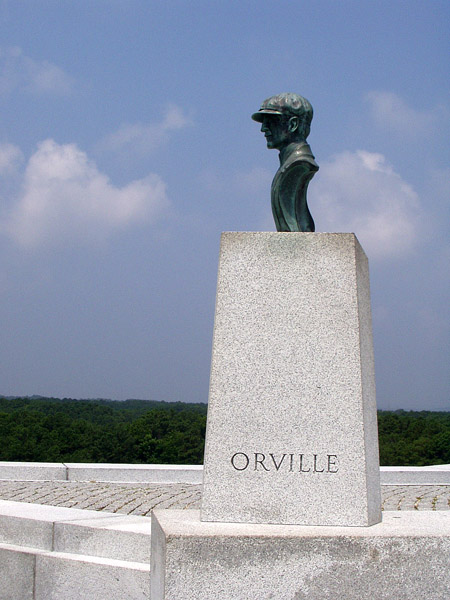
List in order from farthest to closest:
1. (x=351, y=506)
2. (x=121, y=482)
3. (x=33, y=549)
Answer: (x=121, y=482) → (x=33, y=549) → (x=351, y=506)

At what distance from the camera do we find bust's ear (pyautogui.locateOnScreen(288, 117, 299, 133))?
5.71 m

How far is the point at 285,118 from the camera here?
5707 millimetres

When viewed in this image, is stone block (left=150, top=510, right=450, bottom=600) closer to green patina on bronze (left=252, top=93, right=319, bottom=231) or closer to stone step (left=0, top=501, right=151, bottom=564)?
stone step (left=0, top=501, right=151, bottom=564)

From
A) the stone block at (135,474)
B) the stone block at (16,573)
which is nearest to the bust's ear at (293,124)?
the stone block at (16,573)

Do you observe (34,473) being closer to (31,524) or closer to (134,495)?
(134,495)

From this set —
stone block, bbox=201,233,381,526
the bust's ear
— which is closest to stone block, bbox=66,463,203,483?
stone block, bbox=201,233,381,526

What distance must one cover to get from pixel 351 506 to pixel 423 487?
23.2 feet

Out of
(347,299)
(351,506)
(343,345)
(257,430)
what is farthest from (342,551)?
(347,299)

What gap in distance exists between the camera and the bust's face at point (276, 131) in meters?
5.73

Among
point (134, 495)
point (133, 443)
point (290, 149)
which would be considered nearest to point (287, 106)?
point (290, 149)

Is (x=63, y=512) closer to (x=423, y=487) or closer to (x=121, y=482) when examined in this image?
(x=121, y=482)

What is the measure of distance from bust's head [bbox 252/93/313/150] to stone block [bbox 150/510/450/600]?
117 inches

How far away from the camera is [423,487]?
37.5 ft

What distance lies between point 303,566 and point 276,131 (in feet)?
10.5
